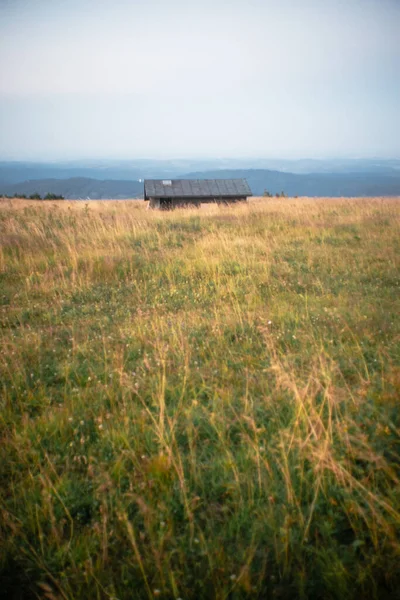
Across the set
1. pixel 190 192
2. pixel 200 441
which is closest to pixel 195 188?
pixel 190 192

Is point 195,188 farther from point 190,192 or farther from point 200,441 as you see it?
point 200,441

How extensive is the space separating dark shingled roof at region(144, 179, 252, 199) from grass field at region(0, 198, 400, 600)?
17.6 metres

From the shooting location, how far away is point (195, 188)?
23.6m

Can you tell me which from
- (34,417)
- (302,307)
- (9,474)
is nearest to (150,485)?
(9,474)

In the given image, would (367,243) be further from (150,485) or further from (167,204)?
(167,204)

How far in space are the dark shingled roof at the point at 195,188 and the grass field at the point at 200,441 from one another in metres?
17.6

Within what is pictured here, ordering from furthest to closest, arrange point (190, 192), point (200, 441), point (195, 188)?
point (195, 188)
point (190, 192)
point (200, 441)

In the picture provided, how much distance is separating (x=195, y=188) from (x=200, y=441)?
22.6 meters

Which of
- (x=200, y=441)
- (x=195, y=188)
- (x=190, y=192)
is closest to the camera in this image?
(x=200, y=441)

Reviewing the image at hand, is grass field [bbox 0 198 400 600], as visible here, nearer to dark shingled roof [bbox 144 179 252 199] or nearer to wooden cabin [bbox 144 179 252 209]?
wooden cabin [bbox 144 179 252 209]

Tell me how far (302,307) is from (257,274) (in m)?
1.62

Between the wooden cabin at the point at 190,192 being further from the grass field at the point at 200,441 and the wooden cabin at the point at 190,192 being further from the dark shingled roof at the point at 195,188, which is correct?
the grass field at the point at 200,441

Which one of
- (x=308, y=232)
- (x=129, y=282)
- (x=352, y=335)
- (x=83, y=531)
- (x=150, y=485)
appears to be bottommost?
(x=83, y=531)

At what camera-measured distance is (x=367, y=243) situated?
353 inches
